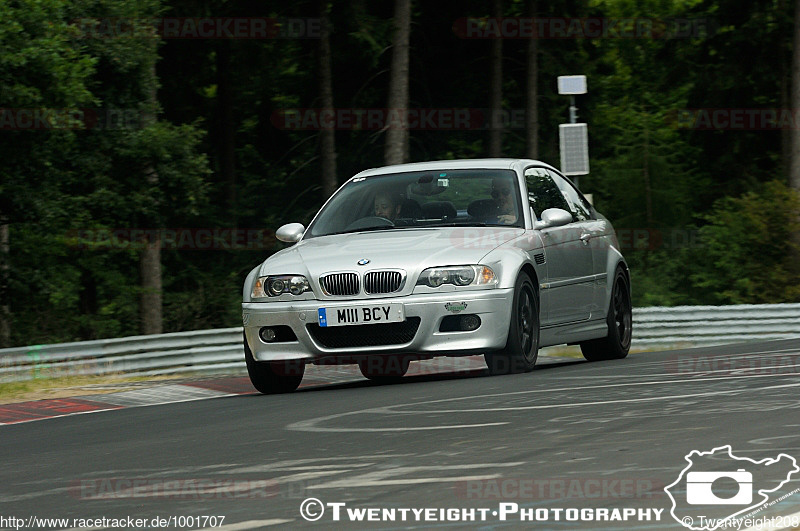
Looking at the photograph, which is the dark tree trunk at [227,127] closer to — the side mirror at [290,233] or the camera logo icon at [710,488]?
the side mirror at [290,233]

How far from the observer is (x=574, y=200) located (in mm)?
12914

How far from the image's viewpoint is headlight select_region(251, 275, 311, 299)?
10.5 meters

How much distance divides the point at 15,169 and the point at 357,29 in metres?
12.0

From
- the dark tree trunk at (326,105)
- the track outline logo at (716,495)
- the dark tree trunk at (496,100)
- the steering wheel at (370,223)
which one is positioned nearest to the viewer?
the track outline logo at (716,495)

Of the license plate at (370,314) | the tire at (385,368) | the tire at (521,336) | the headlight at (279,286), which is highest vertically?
the headlight at (279,286)

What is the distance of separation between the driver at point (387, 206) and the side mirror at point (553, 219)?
1.16 metres

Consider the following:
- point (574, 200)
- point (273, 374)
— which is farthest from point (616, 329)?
point (273, 374)

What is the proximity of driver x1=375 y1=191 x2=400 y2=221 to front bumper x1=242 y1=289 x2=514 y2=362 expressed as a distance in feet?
4.98

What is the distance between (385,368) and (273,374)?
5.08ft

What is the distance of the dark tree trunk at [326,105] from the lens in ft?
123

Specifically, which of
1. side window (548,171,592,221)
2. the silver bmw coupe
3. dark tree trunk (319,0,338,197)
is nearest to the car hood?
the silver bmw coupe

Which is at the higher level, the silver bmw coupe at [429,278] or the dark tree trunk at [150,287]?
the silver bmw coupe at [429,278]

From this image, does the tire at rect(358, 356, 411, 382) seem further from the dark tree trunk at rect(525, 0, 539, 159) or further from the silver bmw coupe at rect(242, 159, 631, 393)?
the dark tree trunk at rect(525, 0, 539, 159)

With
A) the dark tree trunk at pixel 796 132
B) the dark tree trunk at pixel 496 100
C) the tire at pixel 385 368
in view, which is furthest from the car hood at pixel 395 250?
the dark tree trunk at pixel 496 100
